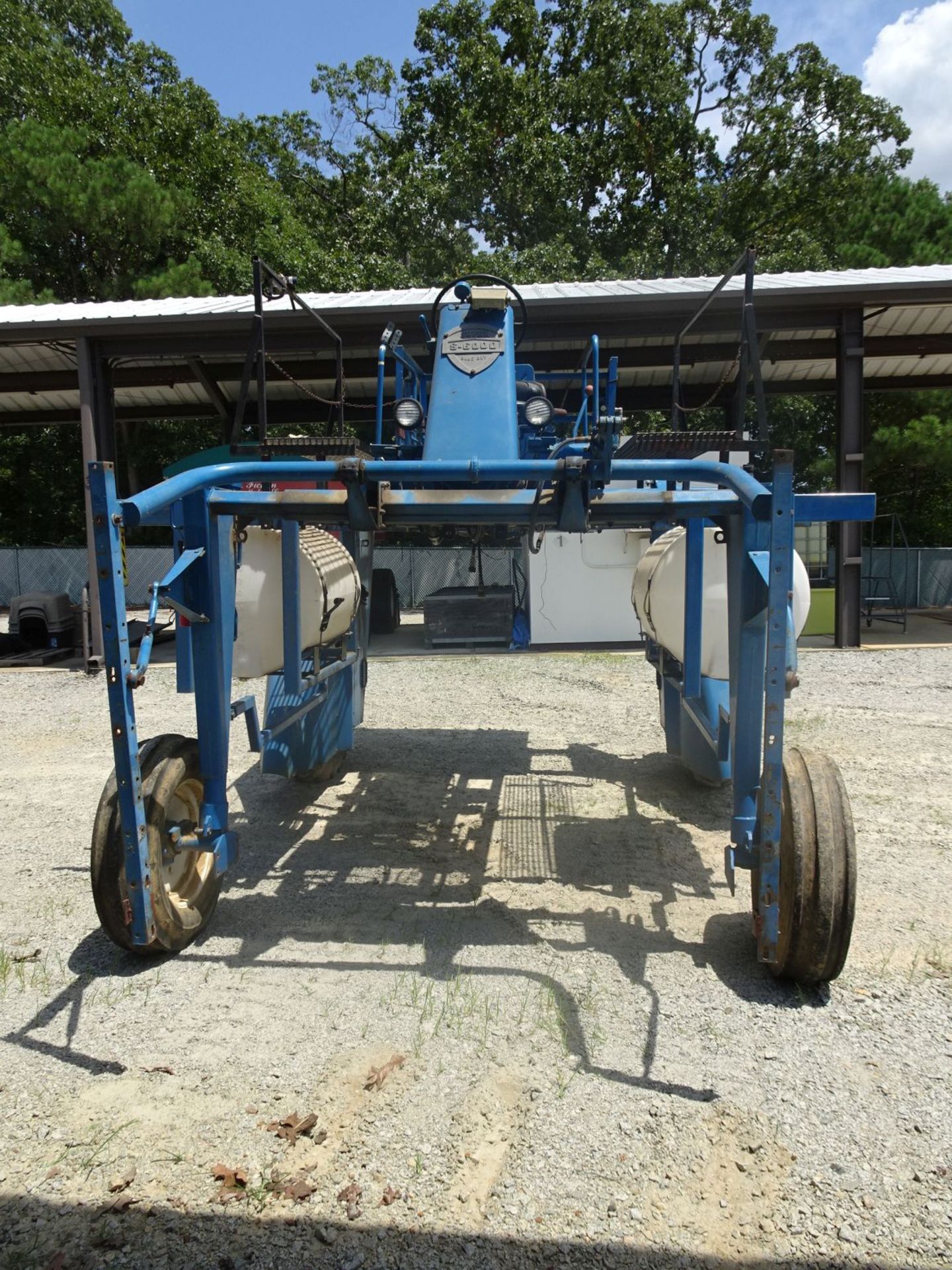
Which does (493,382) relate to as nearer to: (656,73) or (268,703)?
(268,703)

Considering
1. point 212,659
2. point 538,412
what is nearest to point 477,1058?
point 212,659

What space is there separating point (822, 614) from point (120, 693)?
11.6m

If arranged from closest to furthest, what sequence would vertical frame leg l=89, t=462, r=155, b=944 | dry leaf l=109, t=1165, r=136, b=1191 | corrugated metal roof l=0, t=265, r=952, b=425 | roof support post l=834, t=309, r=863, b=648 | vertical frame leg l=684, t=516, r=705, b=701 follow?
dry leaf l=109, t=1165, r=136, b=1191, vertical frame leg l=89, t=462, r=155, b=944, vertical frame leg l=684, t=516, r=705, b=701, corrugated metal roof l=0, t=265, r=952, b=425, roof support post l=834, t=309, r=863, b=648

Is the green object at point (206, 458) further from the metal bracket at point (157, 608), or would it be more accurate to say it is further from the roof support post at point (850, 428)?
the roof support post at point (850, 428)

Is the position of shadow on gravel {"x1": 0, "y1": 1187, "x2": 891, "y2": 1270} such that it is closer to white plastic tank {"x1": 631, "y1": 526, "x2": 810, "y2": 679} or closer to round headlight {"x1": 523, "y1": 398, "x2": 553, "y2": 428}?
white plastic tank {"x1": 631, "y1": 526, "x2": 810, "y2": 679}

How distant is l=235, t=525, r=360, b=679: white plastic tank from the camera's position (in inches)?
167

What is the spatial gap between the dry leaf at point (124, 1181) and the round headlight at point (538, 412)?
11.7 feet

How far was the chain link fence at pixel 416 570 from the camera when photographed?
18547 millimetres

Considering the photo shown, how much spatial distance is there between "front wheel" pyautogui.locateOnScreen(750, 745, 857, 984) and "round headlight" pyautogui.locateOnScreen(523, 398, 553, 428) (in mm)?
2312

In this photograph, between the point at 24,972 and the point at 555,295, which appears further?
the point at 555,295

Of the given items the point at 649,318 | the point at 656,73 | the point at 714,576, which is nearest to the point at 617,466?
the point at 714,576

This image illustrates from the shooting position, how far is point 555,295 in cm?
1008

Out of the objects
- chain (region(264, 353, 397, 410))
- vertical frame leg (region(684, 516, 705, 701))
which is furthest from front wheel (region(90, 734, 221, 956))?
chain (region(264, 353, 397, 410))

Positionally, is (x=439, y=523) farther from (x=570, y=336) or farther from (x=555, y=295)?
(x=570, y=336)
